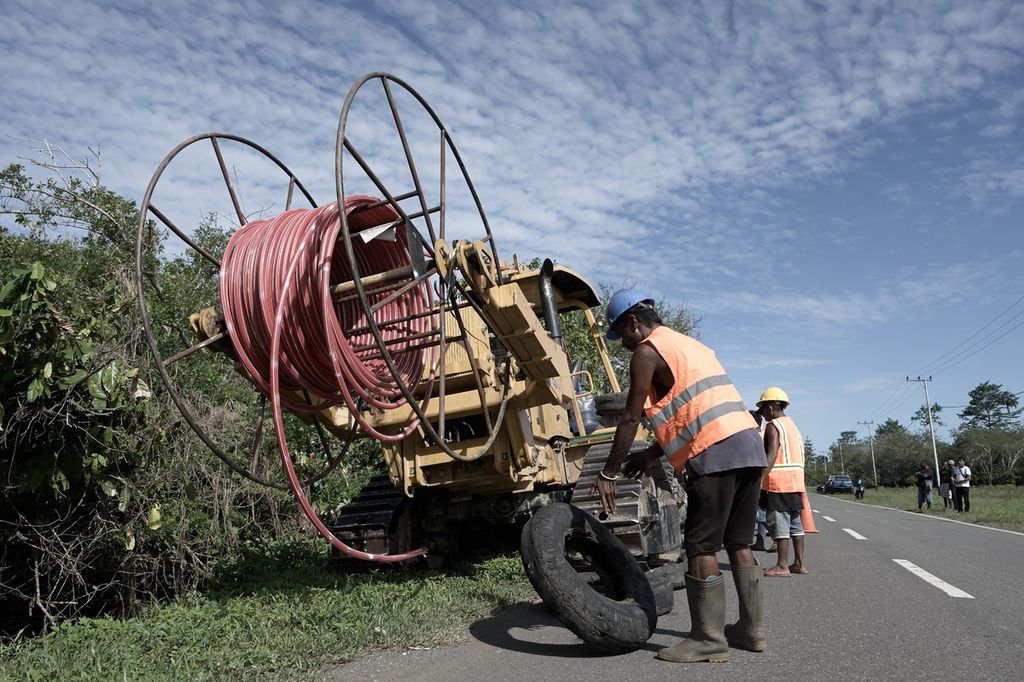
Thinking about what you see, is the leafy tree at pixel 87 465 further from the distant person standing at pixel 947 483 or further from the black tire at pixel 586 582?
the distant person standing at pixel 947 483

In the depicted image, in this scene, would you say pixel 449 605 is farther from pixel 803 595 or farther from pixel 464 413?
pixel 803 595

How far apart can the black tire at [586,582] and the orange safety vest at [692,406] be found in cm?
84

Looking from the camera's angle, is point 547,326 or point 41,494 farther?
point 547,326

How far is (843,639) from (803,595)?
64.3 inches

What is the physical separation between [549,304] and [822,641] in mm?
3487

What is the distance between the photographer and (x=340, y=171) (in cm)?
385

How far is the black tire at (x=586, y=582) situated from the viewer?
4.23 m

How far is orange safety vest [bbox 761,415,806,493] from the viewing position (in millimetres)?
7496

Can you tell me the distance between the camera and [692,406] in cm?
425

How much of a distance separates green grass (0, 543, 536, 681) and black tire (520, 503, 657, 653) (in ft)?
2.49

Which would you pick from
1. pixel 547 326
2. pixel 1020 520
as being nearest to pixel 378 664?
pixel 547 326

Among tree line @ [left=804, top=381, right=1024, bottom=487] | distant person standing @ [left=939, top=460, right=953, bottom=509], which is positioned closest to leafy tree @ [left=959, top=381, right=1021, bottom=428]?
tree line @ [left=804, top=381, right=1024, bottom=487]

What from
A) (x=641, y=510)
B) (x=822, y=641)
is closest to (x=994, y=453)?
(x=641, y=510)

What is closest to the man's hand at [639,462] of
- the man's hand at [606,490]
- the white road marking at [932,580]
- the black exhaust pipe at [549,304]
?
the man's hand at [606,490]
